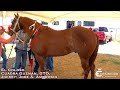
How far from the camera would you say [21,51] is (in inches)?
156

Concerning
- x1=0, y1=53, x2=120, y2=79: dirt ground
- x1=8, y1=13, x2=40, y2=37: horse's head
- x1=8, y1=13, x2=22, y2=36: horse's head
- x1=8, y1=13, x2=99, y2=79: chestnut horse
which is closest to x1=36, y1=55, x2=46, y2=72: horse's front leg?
x1=8, y1=13, x2=99, y2=79: chestnut horse

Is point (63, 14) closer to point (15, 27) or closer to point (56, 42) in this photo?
point (56, 42)

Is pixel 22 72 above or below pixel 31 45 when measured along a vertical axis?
below

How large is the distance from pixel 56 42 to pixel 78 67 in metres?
0.55

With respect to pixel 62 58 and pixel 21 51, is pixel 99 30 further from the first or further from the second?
pixel 21 51

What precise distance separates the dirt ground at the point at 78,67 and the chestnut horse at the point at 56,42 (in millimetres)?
76

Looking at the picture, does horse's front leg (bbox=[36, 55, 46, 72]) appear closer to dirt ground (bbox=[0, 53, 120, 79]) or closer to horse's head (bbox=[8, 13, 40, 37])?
dirt ground (bbox=[0, 53, 120, 79])

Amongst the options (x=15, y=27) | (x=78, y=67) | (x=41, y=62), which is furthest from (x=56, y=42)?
(x=15, y=27)

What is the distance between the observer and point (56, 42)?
392cm

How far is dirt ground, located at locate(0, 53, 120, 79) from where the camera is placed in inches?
153

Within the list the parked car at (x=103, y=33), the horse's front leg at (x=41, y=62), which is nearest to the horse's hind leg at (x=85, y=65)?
the parked car at (x=103, y=33)

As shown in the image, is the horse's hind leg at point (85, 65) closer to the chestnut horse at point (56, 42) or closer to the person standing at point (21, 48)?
the chestnut horse at point (56, 42)
